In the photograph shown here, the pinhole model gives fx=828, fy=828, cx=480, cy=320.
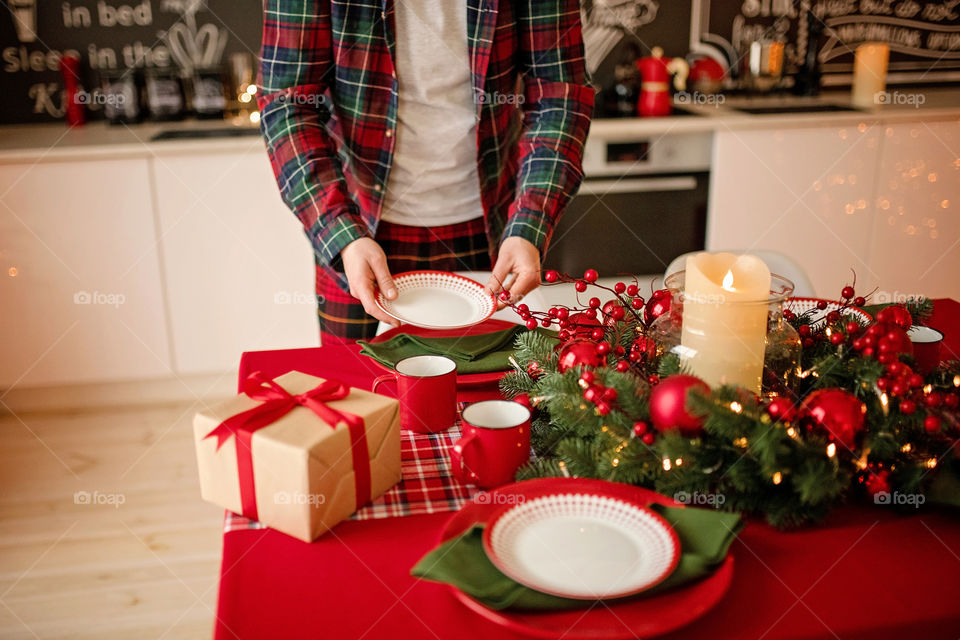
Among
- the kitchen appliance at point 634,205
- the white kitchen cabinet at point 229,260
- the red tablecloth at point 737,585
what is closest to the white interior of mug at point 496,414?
the red tablecloth at point 737,585

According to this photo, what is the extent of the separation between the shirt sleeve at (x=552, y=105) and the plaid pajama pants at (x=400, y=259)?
0.51 ft

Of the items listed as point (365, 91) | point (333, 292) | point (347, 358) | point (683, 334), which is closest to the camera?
point (683, 334)

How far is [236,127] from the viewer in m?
2.55

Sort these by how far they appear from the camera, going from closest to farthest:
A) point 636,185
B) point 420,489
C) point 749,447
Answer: point 749,447, point 420,489, point 636,185

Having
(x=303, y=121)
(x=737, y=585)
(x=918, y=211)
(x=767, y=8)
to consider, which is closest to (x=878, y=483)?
(x=737, y=585)

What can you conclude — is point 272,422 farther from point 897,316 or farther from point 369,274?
point 897,316

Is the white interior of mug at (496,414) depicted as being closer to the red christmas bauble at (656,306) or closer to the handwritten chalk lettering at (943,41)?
the red christmas bauble at (656,306)

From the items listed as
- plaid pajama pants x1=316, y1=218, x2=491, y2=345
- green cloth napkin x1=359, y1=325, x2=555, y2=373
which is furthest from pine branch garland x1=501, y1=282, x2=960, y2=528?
plaid pajama pants x1=316, y1=218, x2=491, y2=345

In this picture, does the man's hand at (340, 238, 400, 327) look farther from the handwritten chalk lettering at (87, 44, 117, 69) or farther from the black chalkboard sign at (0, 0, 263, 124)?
the handwritten chalk lettering at (87, 44, 117, 69)

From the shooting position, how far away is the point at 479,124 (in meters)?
1.49

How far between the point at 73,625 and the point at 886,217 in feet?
8.62

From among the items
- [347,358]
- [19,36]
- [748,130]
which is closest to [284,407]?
[347,358]

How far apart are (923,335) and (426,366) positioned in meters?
0.64

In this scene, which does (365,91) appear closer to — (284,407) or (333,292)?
(333,292)
